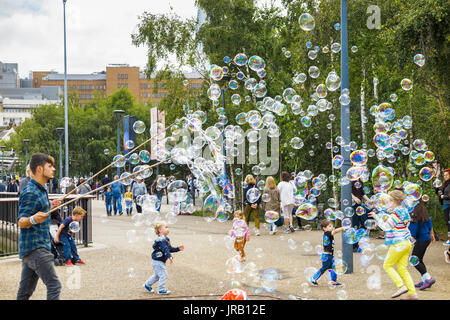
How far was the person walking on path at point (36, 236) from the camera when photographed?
16.9ft

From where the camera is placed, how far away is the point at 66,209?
11.8 meters

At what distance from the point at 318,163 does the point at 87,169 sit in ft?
123

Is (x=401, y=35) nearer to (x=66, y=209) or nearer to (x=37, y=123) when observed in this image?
(x=66, y=209)

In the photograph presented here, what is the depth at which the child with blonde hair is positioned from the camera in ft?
29.0

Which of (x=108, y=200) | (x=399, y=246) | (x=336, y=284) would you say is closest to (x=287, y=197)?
(x=336, y=284)

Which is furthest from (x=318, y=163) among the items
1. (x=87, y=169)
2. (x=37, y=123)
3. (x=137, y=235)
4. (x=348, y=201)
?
(x=37, y=123)

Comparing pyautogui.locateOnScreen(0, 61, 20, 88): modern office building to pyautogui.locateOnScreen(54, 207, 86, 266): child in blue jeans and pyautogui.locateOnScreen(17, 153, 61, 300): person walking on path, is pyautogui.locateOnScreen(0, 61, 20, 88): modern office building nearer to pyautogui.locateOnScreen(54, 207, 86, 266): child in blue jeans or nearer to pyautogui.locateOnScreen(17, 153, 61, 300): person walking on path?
pyautogui.locateOnScreen(54, 207, 86, 266): child in blue jeans

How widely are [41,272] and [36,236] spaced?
14.2 inches

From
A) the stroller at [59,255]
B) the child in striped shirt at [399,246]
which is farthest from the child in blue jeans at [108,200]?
the child in striped shirt at [399,246]

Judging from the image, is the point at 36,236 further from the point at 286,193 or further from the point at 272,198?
the point at 286,193

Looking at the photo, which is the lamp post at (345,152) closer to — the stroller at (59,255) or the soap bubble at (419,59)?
the soap bubble at (419,59)

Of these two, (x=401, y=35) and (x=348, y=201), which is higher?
(x=401, y=35)

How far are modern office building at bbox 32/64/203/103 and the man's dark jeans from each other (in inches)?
3803
